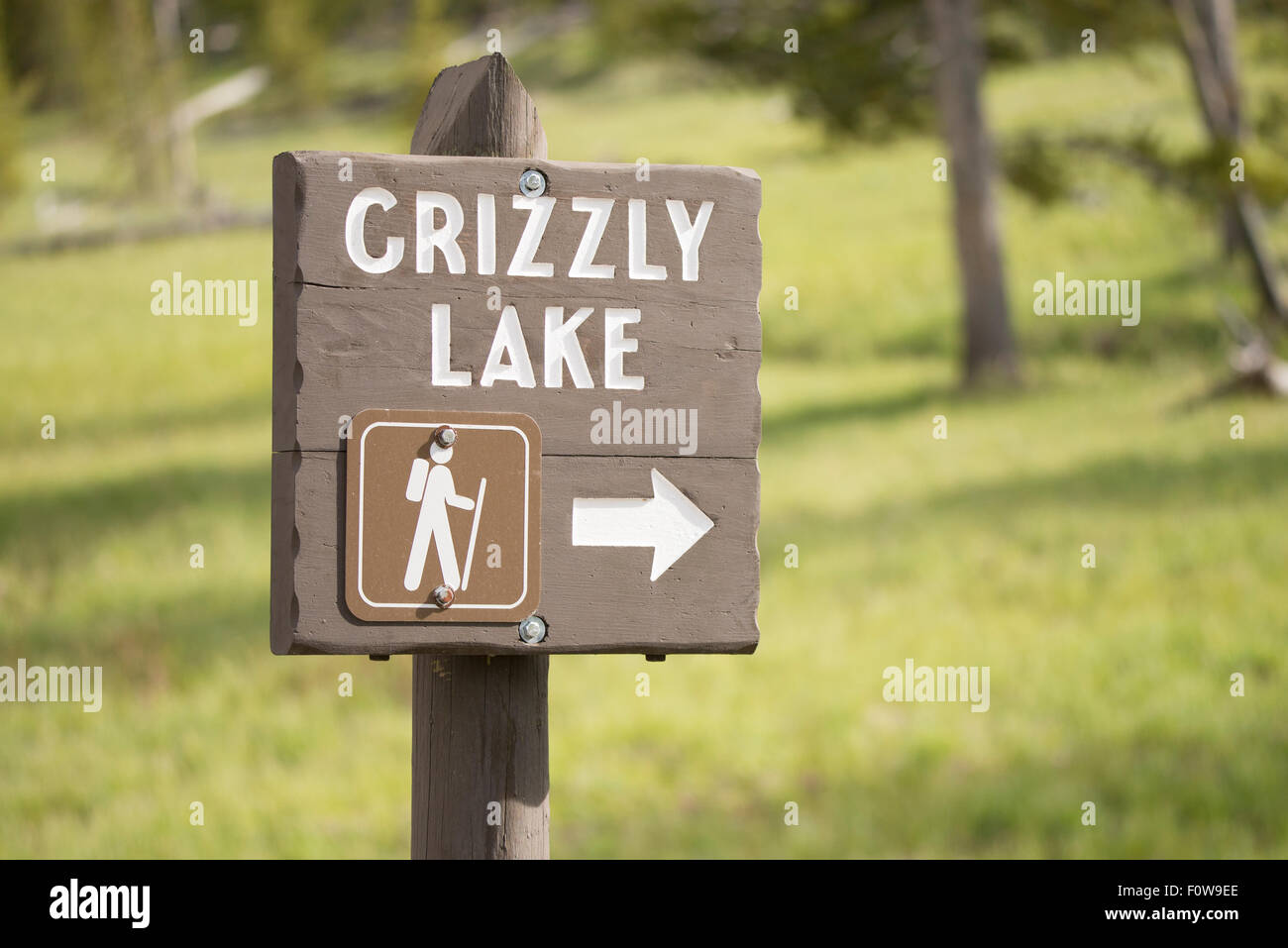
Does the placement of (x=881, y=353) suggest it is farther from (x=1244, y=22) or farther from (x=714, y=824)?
(x=714, y=824)

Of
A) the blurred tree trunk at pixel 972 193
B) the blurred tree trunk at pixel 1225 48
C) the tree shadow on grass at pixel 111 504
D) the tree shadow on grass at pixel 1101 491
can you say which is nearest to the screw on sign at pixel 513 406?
the tree shadow on grass at pixel 1101 491

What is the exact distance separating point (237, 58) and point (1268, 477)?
2190 inches

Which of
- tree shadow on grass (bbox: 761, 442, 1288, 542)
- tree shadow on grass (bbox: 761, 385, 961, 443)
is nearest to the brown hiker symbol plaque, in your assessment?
tree shadow on grass (bbox: 761, 442, 1288, 542)

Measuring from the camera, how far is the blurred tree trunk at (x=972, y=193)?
15039 mm

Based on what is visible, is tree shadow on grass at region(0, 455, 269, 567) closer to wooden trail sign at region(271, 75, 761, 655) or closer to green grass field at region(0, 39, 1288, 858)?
green grass field at region(0, 39, 1288, 858)

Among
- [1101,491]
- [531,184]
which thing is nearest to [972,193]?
[1101,491]

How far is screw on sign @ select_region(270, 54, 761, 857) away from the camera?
78.4 inches

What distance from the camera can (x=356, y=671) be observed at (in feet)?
24.2

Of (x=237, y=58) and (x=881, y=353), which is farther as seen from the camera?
(x=237, y=58)

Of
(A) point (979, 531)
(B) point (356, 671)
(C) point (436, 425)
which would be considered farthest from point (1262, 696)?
(C) point (436, 425)

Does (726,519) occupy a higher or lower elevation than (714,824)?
higher

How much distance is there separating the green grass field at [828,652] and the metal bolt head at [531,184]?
3774 millimetres

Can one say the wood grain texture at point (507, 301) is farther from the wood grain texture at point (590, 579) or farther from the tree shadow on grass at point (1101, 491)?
the tree shadow on grass at point (1101, 491)

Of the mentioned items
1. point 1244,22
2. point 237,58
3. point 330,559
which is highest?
point 237,58
